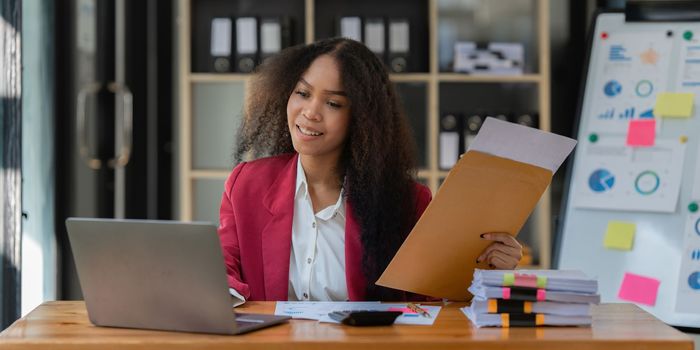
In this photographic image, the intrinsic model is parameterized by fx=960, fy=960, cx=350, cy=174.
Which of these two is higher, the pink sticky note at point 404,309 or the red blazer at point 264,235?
the red blazer at point 264,235

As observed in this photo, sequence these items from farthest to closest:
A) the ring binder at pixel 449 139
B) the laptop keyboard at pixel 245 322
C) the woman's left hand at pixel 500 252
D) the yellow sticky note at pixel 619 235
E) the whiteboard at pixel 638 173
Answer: the ring binder at pixel 449 139
the yellow sticky note at pixel 619 235
the whiteboard at pixel 638 173
the woman's left hand at pixel 500 252
the laptop keyboard at pixel 245 322

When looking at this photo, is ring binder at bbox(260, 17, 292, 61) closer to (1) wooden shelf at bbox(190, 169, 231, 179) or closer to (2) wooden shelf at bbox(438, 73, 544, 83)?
(1) wooden shelf at bbox(190, 169, 231, 179)

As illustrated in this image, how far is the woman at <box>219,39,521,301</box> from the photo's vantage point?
2.22m

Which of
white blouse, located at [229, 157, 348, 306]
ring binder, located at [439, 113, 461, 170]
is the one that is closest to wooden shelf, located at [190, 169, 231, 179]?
ring binder, located at [439, 113, 461, 170]

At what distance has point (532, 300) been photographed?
1.74m

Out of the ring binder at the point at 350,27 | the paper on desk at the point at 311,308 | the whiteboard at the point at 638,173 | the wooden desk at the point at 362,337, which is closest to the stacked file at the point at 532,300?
the wooden desk at the point at 362,337

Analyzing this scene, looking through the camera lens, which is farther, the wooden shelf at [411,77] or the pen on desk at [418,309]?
the wooden shelf at [411,77]

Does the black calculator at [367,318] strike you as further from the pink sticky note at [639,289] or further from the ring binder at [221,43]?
the ring binder at [221,43]

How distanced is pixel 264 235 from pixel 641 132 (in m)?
1.84

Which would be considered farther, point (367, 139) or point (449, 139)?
point (449, 139)

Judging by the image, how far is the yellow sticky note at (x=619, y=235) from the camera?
349cm

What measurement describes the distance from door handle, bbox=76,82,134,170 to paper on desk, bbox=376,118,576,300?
2302 mm

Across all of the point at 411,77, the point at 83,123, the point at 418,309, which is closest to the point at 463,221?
the point at 418,309

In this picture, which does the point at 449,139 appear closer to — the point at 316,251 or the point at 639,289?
the point at 639,289
